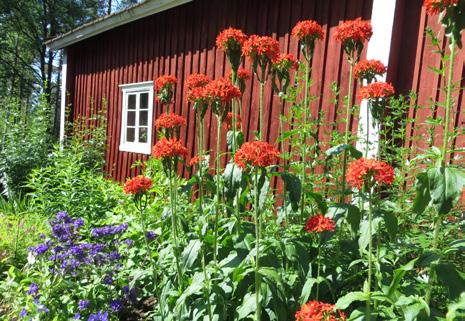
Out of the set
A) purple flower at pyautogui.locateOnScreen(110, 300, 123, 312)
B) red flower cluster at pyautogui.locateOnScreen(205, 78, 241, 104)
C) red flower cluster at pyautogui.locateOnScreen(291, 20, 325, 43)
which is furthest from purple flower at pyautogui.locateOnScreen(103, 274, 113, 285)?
red flower cluster at pyautogui.locateOnScreen(291, 20, 325, 43)

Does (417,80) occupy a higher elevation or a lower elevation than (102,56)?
lower

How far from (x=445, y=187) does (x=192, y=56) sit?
17.4ft

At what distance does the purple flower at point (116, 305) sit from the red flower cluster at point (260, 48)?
6.41ft

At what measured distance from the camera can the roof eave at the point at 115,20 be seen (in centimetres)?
615

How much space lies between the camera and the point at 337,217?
1.75 m

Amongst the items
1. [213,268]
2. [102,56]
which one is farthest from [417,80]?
[102,56]

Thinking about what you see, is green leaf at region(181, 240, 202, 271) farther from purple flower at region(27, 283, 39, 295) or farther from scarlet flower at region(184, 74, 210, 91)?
purple flower at region(27, 283, 39, 295)

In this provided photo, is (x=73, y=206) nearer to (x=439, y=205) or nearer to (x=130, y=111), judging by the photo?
(x=130, y=111)

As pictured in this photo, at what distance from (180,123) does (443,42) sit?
248cm

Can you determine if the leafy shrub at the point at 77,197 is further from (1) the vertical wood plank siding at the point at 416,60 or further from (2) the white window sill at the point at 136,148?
(1) the vertical wood plank siding at the point at 416,60

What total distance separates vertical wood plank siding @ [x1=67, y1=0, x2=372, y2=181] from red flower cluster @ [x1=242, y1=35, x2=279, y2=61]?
1.28 m

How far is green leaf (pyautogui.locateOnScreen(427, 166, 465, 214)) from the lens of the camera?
126cm

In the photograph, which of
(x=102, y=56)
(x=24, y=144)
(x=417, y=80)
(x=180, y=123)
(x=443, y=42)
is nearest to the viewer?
(x=180, y=123)

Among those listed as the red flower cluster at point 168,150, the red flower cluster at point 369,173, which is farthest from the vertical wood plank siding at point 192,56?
Answer: the red flower cluster at point 369,173
